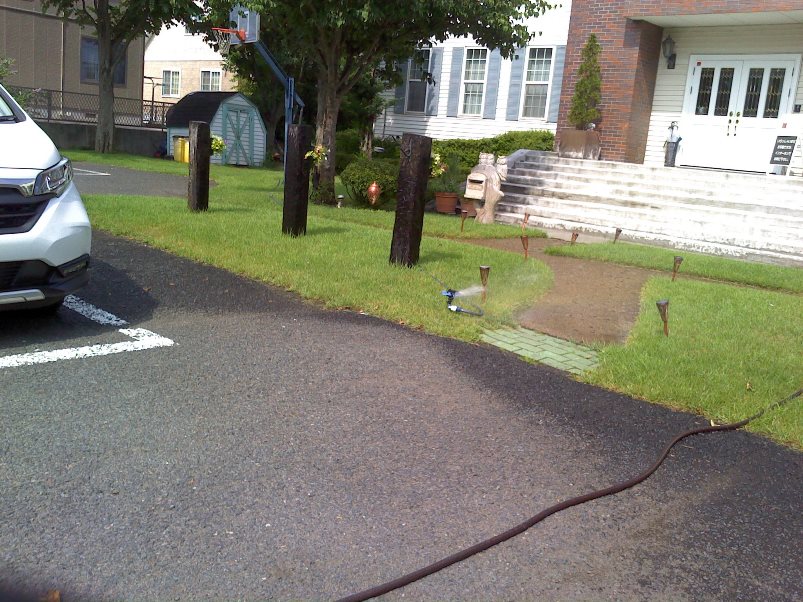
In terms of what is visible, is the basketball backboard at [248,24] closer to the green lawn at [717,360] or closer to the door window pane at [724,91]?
the green lawn at [717,360]

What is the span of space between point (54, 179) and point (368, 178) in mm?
9844

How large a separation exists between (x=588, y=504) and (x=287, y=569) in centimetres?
143

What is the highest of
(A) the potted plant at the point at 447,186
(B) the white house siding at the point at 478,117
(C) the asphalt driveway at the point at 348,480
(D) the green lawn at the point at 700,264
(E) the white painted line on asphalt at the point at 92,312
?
(B) the white house siding at the point at 478,117

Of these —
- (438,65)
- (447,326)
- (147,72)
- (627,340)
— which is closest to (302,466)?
(447,326)

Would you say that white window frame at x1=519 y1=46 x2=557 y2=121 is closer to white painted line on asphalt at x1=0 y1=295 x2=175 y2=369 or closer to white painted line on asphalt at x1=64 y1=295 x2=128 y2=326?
white painted line on asphalt at x1=64 y1=295 x2=128 y2=326

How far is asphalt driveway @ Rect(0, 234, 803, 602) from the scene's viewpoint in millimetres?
2859

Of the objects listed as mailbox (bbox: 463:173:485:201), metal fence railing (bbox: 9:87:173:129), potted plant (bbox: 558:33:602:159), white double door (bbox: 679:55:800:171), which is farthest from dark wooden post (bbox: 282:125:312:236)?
metal fence railing (bbox: 9:87:173:129)

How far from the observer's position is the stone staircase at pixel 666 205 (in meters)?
12.3

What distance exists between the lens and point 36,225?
498 centimetres

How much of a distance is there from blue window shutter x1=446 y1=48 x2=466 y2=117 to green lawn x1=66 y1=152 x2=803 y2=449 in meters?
11.7

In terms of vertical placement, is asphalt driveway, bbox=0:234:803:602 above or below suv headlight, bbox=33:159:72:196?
below

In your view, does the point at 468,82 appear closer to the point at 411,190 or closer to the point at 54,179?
the point at 411,190

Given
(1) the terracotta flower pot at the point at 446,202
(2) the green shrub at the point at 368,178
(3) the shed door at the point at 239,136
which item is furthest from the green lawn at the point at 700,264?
(3) the shed door at the point at 239,136

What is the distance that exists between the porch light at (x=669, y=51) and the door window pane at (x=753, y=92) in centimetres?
160
